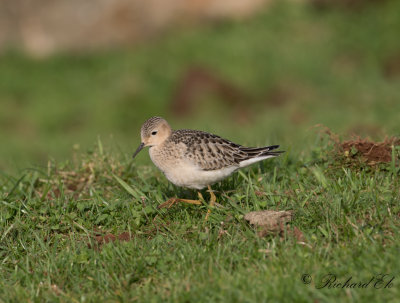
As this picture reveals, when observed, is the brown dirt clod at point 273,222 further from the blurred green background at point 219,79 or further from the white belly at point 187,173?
the blurred green background at point 219,79

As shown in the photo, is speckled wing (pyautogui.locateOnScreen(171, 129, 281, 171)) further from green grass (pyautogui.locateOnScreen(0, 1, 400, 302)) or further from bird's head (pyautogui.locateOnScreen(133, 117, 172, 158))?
green grass (pyautogui.locateOnScreen(0, 1, 400, 302))

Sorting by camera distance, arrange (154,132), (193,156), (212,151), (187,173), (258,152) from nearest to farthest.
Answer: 1. (187,173)
2. (193,156)
3. (212,151)
4. (154,132)
5. (258,152)

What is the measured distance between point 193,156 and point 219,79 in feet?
28.5

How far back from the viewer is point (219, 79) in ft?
49.3

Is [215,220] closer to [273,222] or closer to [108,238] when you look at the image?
[273,222]

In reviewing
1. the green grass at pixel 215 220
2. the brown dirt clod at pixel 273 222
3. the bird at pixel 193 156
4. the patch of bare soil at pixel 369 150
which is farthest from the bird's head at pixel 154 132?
the patch of bare soil at pixel 369 150

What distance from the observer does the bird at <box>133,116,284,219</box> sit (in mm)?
6492

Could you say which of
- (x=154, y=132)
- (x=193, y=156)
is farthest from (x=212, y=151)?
(x=154, y=132)

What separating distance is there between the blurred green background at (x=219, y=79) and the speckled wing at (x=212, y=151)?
525cm

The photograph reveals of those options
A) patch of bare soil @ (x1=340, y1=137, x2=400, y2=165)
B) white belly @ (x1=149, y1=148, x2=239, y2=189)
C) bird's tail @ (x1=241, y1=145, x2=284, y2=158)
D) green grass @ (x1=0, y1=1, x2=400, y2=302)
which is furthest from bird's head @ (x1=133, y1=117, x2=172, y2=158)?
patch of bare soil @ (x1=340, y1=137, x2=400, y2=165)

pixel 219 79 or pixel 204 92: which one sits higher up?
pixel 219 79

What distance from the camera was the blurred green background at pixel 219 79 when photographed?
13.7 metres

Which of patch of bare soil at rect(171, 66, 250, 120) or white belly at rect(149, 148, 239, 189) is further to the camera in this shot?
patch of bare soil at rect(171, 66, 250, 120)

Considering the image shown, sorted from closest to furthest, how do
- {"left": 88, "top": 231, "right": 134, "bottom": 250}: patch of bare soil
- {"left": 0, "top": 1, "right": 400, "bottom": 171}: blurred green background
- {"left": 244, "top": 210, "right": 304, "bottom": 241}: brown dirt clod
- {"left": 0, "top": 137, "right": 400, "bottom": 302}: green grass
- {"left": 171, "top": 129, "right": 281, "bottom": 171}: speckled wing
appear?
{"left": 0, "top": 137, "right": 400, "bottom": 302}: green grass < {"left": 244, "top": 210, "right": 304, "bottom": 241}: brown dirt clod < {"left": 88, "top": 231, "right": 134, "bottom": 250}: patch of bare soil < {"left": 171, "top": 129, "right": 281, "bottom": 171}: speckled wing < {"left": 0, "top": 1, "right": 400, "bottom": 171}: blurred green background
